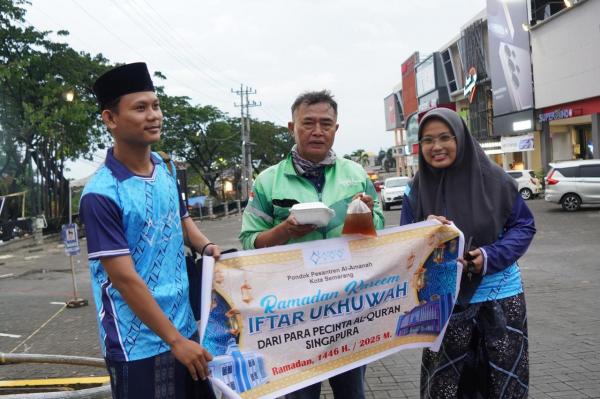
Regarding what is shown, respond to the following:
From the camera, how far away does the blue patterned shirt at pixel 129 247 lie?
1.97m

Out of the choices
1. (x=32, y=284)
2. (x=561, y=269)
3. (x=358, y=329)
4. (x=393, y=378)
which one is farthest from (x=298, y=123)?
(x=32, y=284)

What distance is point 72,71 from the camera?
82.6 feet

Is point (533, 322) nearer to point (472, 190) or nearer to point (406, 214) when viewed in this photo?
point (406, 214)

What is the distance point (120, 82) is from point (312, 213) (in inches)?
37.1

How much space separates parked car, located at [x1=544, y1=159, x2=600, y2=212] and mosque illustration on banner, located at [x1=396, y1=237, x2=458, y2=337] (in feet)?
60.0

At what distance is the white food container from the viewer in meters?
2.24

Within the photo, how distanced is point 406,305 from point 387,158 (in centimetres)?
10818

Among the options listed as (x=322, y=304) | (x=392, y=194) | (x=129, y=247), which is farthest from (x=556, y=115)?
(x=129, y=247)

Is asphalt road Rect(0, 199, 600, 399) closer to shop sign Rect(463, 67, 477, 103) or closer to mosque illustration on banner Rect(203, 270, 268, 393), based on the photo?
mosque illustration on banner Rect(203, 270, 268, 393)

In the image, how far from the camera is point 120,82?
6.95ft

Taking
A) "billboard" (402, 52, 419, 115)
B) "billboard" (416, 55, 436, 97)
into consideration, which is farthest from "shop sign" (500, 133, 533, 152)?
"billboard" (402, 52, 419, 115)

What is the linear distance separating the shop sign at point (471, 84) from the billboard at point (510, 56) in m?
5.61

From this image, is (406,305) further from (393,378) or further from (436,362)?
(393,378)

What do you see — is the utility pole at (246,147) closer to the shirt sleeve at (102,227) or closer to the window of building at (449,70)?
the window of building at (449,70)
